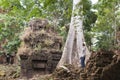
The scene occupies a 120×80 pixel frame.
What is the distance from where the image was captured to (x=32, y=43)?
53.8 feet

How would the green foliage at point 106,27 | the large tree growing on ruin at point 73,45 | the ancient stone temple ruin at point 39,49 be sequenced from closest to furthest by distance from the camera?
the large tree growing on ruin at point 73,45 → the ancient stone temple ruin at point 39,49 → the green foliage at point 106,27

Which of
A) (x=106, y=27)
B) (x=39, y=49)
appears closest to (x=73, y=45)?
(x=39, y=49)

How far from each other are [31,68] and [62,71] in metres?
5.83

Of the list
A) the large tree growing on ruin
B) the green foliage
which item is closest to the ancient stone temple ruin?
the large tree growing on ruin

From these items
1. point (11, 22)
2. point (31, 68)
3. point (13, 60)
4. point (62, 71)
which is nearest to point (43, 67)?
point (31, 68)

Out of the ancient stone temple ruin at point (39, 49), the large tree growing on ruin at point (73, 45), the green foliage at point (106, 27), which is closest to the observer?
the large tree growing on ruin at point (73, 45)

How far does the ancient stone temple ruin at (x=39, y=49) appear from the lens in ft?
52.1

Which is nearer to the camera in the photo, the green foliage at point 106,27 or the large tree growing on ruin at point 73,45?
the large tree growing on ruin at point 73,45

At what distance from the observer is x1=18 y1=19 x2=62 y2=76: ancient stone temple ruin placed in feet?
52.1

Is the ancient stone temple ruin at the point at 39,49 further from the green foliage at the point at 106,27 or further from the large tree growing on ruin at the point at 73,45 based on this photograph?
the green foliage at the point at 106,27

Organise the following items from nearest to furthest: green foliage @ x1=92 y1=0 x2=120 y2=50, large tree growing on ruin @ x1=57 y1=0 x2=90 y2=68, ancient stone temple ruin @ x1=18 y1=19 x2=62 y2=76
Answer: large tree growing on ruin @ x1=57 y1=0 x2=90 y2=68 → ancient stone temple ruin @ x1=18 y1=19 x2=62 y2=76 → green foliage @ x1=92 y1=0 x2=120 y2=50

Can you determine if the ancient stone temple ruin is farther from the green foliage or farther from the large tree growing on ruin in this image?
the green foliage

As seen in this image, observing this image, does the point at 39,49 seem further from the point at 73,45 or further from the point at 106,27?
the point at 106,27

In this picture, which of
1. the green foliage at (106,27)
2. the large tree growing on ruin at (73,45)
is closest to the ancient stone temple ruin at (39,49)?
the large tree growing on ruin at (73,45)
